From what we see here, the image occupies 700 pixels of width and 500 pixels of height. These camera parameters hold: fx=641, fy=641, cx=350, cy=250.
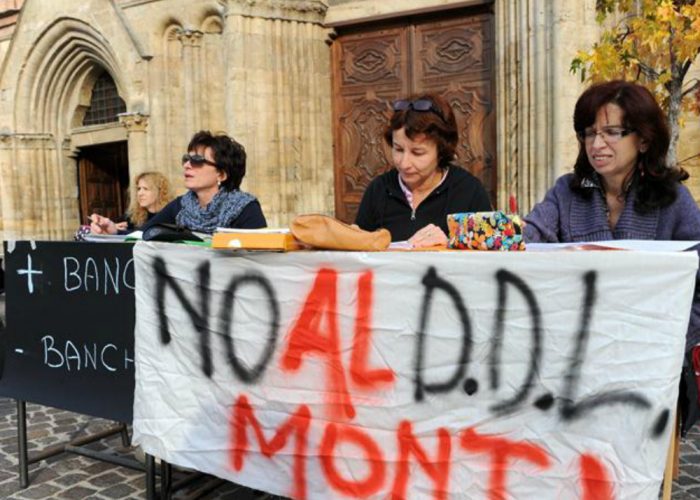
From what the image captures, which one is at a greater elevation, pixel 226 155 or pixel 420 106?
pixel 420 106

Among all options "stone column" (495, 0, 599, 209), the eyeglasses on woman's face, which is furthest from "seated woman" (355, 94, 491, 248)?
"stone column" (495, 0, 599, 209)

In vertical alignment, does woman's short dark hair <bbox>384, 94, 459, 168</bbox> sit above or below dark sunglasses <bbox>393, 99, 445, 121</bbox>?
below

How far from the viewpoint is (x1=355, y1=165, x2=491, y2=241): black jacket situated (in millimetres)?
2893

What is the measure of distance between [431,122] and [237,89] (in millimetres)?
7072

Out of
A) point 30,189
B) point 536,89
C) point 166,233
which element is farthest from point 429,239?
point 30,189

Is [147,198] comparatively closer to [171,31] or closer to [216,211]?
[216,211]

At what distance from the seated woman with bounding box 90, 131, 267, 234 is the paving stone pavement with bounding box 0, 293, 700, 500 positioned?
1.27 metres

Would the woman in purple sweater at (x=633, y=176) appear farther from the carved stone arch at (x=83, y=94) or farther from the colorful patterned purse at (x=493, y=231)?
the carved stone arch at (x=83, y=94)

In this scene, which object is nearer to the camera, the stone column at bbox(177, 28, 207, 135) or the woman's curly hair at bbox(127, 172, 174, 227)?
the woman's curly hair at bbox(127, 172, 174, 227)

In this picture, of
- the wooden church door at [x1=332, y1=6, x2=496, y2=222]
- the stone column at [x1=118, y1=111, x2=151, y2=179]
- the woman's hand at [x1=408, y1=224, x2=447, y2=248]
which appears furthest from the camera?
the stone column at [x1=118, y1=111, x2=151, y2=179]

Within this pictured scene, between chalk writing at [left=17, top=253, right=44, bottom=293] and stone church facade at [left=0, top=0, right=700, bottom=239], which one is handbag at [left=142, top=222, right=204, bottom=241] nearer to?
chalk writing at [left=17, top=253, right=44, bottom=293]

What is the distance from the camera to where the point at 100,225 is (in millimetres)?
4062

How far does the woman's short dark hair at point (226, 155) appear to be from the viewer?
3613 mm

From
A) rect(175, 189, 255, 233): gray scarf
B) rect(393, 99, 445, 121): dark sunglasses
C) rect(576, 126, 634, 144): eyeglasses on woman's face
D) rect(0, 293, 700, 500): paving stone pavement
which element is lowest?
rect(0, 293, 700, 500): paving stone pavement
